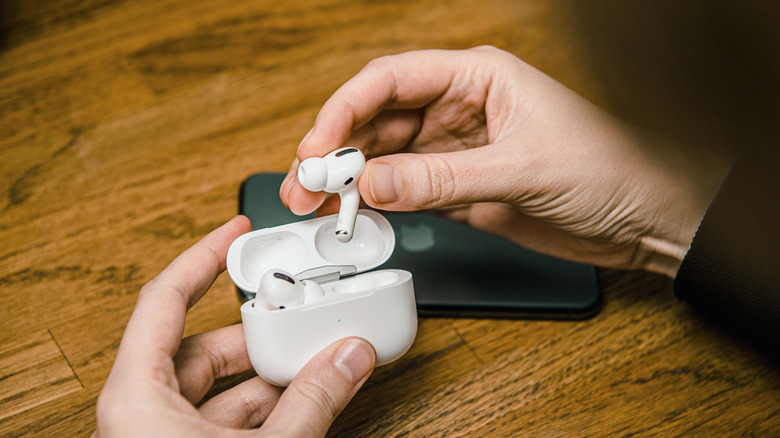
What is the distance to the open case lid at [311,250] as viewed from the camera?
67 centimetres

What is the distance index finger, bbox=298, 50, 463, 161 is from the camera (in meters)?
0.72

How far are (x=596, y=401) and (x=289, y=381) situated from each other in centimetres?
37

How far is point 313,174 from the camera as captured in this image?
64 cm

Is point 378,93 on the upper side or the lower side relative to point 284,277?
upper

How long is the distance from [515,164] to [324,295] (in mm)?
258

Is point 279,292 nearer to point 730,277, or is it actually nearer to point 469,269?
point 469,269

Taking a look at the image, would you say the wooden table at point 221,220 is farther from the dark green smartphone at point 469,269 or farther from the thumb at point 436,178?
the thumb at point 436,178

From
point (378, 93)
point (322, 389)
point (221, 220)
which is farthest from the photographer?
point (221, 220)

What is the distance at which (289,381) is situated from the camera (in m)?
0.59

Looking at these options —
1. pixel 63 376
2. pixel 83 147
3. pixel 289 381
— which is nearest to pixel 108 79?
pixel 83 147

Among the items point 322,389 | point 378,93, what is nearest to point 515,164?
point 378,93

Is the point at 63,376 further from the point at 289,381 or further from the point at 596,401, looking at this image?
the point at 596,401

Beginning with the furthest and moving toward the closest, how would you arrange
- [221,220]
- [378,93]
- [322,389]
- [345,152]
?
[221,220]
[378,93]
[345,152]
[322,389]

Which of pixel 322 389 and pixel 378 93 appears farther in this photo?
pixel 378 93
